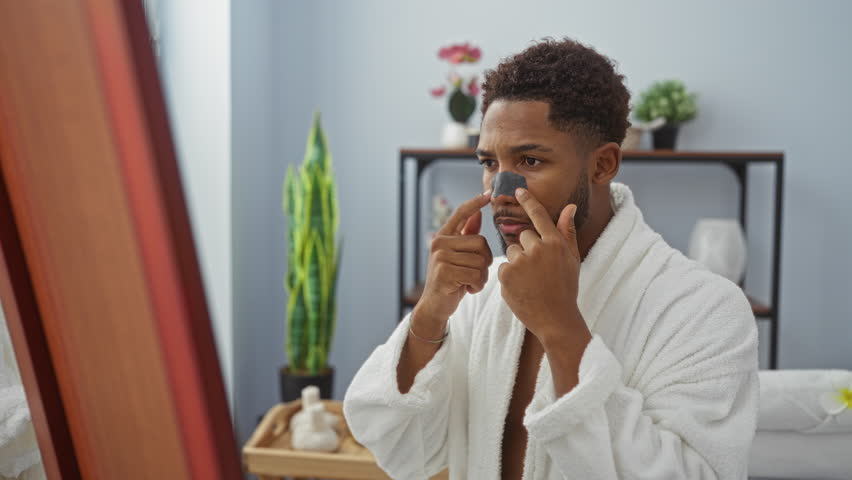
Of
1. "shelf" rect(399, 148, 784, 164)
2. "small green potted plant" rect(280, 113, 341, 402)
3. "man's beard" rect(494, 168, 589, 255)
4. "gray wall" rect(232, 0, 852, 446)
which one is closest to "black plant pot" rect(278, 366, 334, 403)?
"small green potted plant" rect(280, 113, 341, 402)

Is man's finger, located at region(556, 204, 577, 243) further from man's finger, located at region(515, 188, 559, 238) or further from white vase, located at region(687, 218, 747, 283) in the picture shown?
white vase, located at region(687, 218, 747, 283)

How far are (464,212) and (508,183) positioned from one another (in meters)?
0.08

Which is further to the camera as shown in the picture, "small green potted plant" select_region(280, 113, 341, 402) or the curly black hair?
"small green potted plant" select_region(280, 113, 341, 402)

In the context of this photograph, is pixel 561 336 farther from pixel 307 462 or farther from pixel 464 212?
pixel 307 462

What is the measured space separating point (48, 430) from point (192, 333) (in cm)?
11

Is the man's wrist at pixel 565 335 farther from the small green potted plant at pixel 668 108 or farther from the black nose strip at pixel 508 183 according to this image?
the small green potted plant at pixel 668 108

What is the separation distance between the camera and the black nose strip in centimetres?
94

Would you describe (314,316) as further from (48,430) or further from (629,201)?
(48,430)

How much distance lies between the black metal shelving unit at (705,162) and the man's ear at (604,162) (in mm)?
1386

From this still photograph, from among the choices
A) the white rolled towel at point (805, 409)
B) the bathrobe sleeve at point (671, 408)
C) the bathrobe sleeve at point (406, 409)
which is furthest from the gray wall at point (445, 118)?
the bathrobe sleeve at point (671, 408)

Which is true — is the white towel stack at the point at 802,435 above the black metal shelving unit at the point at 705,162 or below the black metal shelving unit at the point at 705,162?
below

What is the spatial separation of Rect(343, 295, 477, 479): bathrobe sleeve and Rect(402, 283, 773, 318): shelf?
3.96 feet

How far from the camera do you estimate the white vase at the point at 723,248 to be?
2270 millimetres

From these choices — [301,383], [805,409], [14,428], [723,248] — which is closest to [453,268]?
[14,428]
